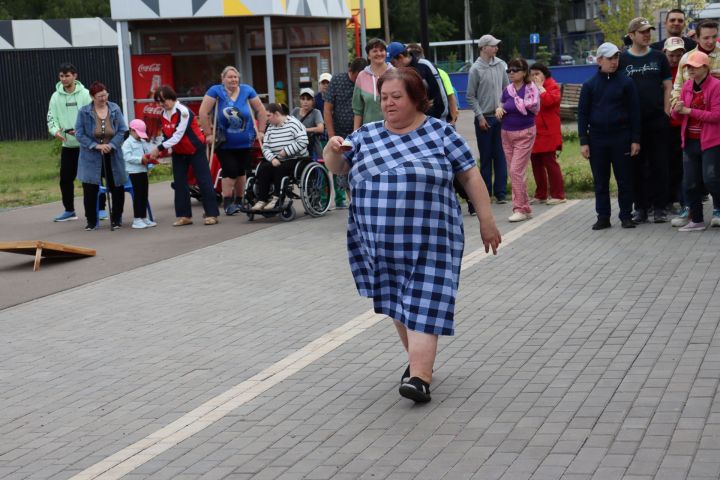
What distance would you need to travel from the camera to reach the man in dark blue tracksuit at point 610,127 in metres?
11.6

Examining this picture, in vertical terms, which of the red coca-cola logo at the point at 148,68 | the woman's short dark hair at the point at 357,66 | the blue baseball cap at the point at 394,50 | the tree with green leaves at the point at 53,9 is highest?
the tree with green leaves at the point at 53,9

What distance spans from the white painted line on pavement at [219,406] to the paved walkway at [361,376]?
16 mm

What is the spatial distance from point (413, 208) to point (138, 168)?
881 cm

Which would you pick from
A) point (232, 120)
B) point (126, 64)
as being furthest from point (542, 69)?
point (126, 64)

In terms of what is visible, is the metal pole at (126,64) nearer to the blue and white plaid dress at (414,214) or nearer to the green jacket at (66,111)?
the green jacket at (66,111)

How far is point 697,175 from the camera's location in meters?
11.4

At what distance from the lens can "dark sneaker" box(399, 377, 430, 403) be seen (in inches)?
242

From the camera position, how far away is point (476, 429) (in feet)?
18.9

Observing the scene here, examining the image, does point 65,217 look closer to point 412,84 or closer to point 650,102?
point 650,102

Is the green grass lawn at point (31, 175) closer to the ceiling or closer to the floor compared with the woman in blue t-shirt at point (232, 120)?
closer to the floor

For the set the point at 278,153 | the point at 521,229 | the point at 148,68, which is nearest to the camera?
the point at 521,229

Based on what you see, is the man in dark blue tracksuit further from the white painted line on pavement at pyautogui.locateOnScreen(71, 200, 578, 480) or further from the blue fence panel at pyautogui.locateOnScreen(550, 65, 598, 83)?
the blue fence panel at pyautogui.locateOnScreen(550, 65, 598, 83)

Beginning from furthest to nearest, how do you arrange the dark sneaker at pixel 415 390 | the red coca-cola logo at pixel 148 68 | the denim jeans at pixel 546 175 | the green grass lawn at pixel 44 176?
the red coca-cola logo at pixel 148 68, the green grass lawn at pixel 44 176, the denim jeans at pixel 546 175, the dark sneaker at pixel 415 390

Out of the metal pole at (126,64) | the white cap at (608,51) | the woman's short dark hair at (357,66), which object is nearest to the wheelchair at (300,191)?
the woman's short dark hair at (357,66)
